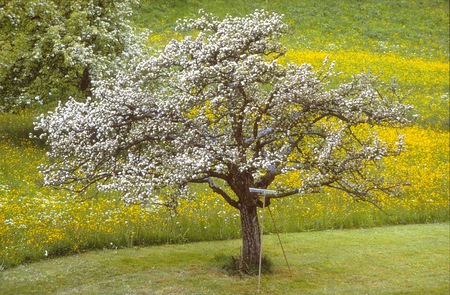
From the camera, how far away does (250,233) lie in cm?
1605

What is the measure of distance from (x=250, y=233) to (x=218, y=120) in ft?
10.8

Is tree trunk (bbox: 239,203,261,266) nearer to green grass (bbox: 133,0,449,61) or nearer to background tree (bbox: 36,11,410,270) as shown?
background tree (bbox: 36,11,410,270)

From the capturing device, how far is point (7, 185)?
71.1 feet

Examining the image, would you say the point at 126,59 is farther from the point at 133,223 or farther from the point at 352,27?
the point at 352,27

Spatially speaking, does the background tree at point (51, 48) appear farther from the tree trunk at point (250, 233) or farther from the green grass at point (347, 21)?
the green grass at point (347, 21)

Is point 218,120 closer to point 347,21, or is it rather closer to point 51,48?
point 51,48

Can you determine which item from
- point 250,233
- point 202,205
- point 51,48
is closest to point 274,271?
point 250,233

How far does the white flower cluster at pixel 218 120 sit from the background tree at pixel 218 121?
3 cm

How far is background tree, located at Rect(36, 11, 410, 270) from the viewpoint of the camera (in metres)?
14.1

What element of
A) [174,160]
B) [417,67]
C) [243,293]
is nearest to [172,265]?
[243,293]

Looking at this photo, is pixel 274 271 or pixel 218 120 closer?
pixel 218 120

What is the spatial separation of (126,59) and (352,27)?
100 ft

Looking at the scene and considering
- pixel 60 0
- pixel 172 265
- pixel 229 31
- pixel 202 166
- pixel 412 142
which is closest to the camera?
pixel 202 166

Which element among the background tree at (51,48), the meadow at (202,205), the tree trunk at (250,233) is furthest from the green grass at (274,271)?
the background tree at (51,48)
